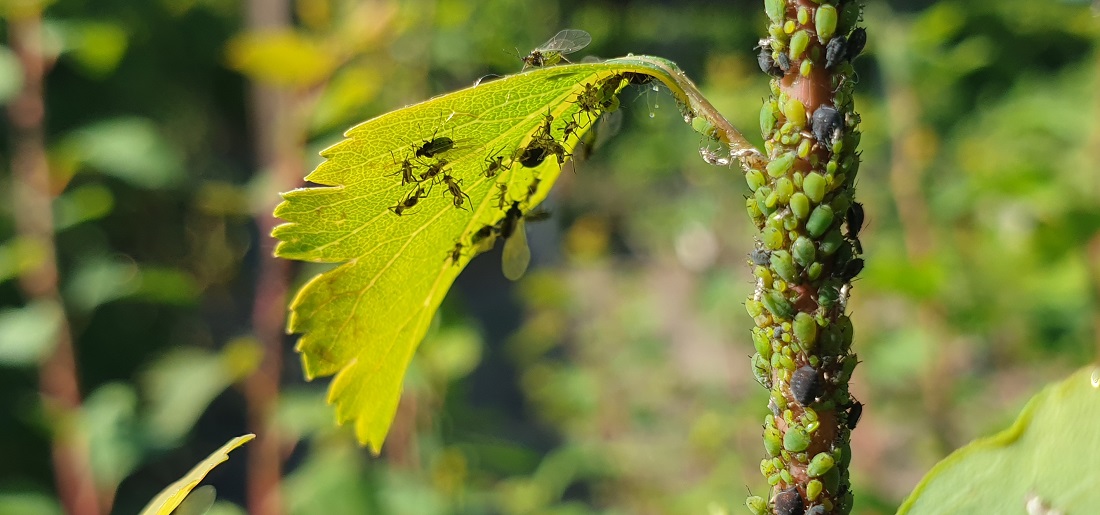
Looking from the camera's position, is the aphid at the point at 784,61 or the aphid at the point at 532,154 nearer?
the aphid at the point at 784,61

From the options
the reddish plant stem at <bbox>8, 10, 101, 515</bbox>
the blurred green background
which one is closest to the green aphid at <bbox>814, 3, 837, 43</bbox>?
the blurred green background

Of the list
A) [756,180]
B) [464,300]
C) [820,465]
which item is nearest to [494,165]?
[756,180]

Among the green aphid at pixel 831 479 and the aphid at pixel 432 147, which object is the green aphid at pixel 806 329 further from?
the aphid at pixel 432 147

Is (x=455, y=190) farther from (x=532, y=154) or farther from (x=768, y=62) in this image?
(x=768, y=62)

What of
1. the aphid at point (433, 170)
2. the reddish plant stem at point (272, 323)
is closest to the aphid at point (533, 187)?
the aphid at point (433, 170)

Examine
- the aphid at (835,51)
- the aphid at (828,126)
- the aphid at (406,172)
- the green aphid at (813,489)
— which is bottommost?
the green aphid at (813,489)

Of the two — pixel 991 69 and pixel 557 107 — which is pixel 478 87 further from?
pixel 991 69
